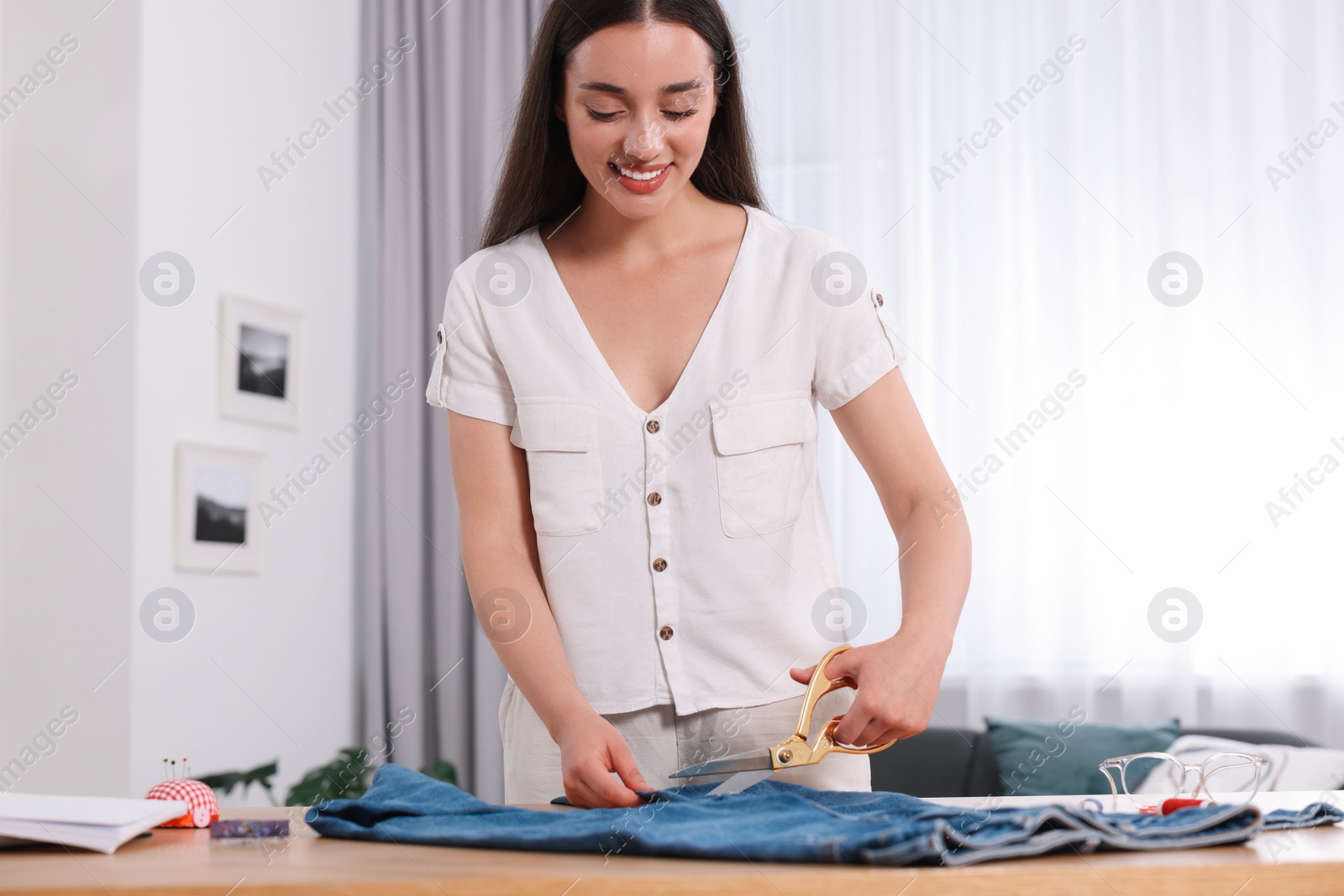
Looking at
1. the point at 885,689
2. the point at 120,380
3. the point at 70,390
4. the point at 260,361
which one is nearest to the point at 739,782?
the point at 885,689

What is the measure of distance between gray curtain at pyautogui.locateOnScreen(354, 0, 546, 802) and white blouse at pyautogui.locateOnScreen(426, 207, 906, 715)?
261 centimetres

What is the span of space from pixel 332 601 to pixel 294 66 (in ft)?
5.55

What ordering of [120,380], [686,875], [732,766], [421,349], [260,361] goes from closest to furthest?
1. [686,875]
2. [732,766]
3. [120,380]
4. [260,361]
5. [421,349]

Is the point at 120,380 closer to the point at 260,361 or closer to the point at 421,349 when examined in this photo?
the point at 260,361

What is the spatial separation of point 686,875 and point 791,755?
28 cm

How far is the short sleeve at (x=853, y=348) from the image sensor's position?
4.07ft

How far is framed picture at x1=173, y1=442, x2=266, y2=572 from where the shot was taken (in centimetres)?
305

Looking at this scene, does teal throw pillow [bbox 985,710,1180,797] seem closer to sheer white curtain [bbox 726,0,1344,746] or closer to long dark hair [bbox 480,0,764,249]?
sheer white curtain [bbox 726,0,1344,746]

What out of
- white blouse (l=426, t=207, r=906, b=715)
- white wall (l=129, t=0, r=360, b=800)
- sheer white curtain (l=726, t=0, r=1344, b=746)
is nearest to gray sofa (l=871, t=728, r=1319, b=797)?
sheer white curtain (l=726, t=0, r=1344, b=746)

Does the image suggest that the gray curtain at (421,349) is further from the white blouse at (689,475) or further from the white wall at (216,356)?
the white blouse at (689,475)

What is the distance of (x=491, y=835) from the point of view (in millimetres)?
742

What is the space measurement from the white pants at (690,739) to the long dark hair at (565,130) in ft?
1.85

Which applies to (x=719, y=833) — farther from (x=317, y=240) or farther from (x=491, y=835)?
(x=317, y=240)

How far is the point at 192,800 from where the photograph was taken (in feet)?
3.02
